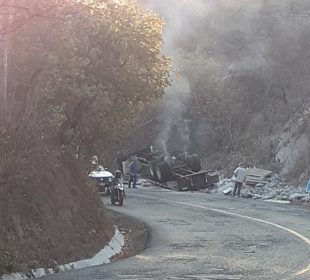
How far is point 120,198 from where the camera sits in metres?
24.2

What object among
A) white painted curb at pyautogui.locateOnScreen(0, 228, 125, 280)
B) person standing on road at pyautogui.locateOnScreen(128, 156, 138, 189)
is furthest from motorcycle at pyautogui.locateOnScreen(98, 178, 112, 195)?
white painted curb at pyautogui.locateOnScreen(0, 228, 125, 280)

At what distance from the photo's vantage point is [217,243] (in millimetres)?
14797

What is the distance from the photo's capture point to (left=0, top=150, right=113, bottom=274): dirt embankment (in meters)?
10.8

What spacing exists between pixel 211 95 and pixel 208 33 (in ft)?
32.5

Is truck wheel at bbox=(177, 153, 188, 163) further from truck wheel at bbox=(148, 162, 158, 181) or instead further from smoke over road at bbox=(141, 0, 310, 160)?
smoke over road at bbox=(141, 0, 310, 160)

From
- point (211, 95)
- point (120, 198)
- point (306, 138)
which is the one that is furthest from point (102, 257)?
point (211, 95)

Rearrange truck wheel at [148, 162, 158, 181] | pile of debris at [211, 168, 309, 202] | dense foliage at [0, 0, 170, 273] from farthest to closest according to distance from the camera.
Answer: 1. truck wheel at [148, 162, 158, 181]
2. pile of debris at [211, 168, 309, 202]
3. dense foliage at [0, 0, 170, 273]

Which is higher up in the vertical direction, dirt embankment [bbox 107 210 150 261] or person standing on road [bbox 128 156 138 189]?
person standing on road [bbox 128 156 138 189]

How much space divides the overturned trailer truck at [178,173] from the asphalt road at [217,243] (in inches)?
286

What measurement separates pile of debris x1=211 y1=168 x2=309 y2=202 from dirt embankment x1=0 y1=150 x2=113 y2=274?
14372 mm

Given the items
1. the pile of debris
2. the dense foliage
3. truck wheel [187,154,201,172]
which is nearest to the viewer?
the dense foliage

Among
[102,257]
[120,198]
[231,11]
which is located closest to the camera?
[102,257]

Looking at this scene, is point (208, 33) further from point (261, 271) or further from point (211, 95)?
point (261, 271)

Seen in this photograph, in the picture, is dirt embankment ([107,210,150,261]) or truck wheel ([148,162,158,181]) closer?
dirt embankment ([107,210,150,261])
